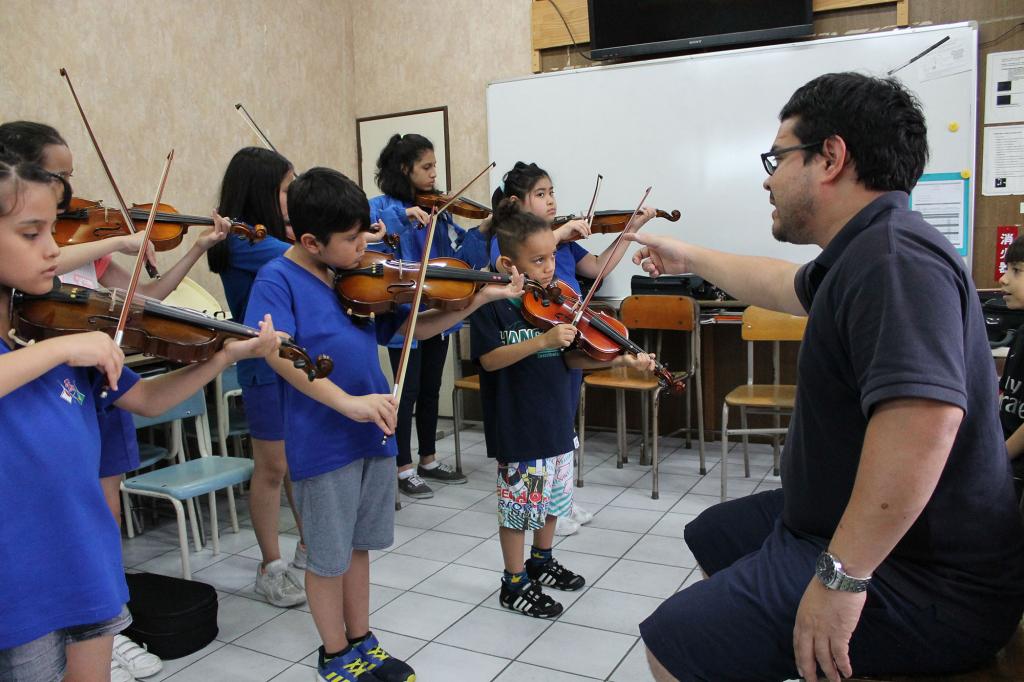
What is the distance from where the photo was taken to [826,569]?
108cm

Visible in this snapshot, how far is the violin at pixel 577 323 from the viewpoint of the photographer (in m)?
2.27

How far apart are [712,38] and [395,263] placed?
2.91 metres

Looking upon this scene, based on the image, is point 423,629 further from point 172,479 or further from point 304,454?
point 172,479

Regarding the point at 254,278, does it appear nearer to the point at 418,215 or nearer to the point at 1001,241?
the point at 418,215

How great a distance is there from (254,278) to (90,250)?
581mm

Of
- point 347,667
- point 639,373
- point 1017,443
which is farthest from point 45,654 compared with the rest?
point 639,373

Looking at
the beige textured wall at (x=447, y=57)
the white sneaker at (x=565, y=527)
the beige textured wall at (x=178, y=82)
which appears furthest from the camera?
the beige textured wall at (x=447, y=57)

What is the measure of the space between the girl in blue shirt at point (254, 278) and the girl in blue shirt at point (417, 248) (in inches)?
23.8

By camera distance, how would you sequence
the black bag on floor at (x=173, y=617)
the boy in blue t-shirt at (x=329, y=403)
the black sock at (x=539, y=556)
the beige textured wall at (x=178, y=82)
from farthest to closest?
→ the beige textured wall at (x=178, y=82) → the black sock at (x=539, y=556) → the black bag on floor at (x=173, y=617) → the boy in blue t-shirt at (x=329, y=403)

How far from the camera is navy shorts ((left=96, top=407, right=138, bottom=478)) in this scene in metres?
1.98

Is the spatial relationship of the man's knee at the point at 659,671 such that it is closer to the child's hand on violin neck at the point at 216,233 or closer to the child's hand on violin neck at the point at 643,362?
the child's hand on violin neck at the point at 643,362

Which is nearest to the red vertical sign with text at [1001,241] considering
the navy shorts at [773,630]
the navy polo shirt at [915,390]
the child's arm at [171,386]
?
the navy polo shirt at [915,390]

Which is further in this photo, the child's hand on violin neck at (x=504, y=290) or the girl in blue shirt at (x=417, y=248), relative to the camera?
the girl in blue shirt at (x=417, y=248)

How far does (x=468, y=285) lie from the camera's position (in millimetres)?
2078
